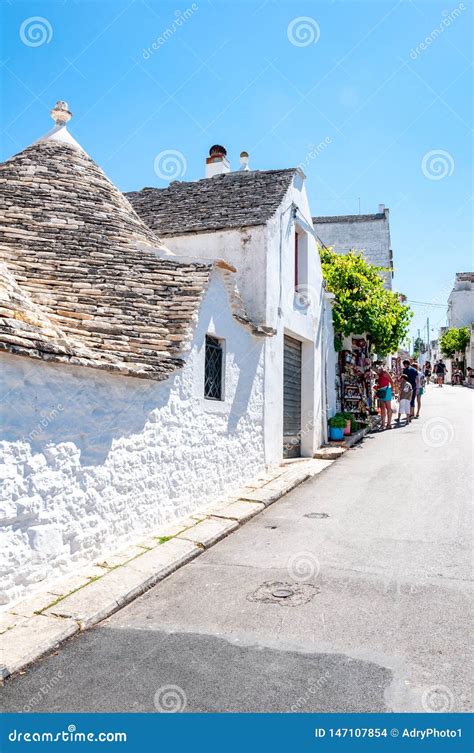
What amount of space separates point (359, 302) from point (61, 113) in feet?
31.1

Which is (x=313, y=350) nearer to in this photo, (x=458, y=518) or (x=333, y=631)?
(x=458, y=518)

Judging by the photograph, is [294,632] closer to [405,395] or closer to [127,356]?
[127,356]

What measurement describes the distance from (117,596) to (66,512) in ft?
3.23

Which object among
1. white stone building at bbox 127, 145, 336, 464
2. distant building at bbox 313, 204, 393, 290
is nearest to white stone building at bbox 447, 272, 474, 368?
distant building at bbox 313, 204, 393, 290

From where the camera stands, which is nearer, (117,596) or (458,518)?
(117,596)

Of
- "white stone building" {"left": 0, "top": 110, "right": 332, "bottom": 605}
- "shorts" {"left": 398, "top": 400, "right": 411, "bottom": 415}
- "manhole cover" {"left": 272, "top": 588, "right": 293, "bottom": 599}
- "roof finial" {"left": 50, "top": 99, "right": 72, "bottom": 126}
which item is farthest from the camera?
"shorts" {"left": 398, "top": 400, "right": 411, "bottom": 415}

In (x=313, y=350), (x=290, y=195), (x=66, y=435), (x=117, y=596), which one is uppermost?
(x=290, y=195)

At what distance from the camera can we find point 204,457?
845cm

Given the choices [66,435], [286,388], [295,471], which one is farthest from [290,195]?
[66,435]

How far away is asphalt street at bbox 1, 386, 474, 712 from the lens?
133 inches

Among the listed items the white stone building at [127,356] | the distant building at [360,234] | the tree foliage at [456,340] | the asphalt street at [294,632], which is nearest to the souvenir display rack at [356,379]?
the white stone building at [127,356]

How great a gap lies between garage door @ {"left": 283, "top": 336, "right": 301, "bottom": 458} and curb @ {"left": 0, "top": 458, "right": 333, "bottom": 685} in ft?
15.8

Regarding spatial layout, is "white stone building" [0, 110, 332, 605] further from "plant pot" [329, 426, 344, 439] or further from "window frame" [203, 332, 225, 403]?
"plant pot" [329, 426, 344, 439]

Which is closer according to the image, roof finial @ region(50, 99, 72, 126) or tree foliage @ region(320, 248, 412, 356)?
roof finial @ region(50, 99, 72, 126)
